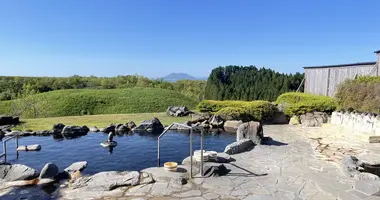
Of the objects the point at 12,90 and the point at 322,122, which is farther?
the point at 12,90

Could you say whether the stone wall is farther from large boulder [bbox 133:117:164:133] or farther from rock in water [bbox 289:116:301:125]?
large boulder [bbox 133:117:164:133]

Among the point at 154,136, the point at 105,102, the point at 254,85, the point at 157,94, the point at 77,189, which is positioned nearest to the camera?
the point at 77,189

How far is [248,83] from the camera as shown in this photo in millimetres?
19281

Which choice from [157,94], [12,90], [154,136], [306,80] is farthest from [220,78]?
[12,90]

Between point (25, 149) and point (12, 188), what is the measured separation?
3.66 meters

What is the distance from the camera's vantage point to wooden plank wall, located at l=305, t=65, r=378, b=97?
1131 cm

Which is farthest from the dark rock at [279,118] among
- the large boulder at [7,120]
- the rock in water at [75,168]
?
the large boulder at [7,120]

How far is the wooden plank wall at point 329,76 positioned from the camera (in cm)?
1131

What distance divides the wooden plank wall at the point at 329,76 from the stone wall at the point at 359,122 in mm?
2083

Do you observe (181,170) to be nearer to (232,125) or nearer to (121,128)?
(121,128)

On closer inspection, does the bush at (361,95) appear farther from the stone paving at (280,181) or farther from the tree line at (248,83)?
the tree line at (248,83)

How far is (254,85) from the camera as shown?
18766mm

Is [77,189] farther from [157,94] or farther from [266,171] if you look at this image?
[157,94]

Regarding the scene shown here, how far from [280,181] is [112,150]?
544cm
